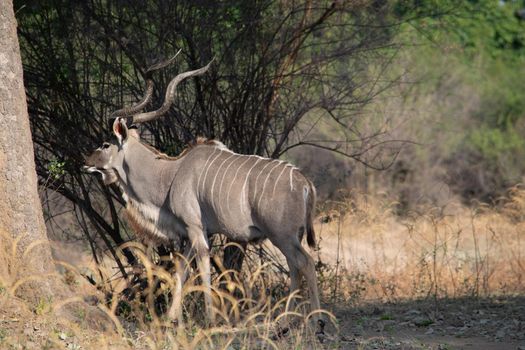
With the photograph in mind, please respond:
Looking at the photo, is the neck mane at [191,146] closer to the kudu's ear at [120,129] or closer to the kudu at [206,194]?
the kudu at [206,194]

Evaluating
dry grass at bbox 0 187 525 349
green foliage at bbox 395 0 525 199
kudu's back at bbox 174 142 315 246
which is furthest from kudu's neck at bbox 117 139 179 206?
green foliage at bbox 395 0 525 199

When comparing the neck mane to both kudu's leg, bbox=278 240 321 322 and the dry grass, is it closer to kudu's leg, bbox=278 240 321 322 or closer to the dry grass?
the dry grass

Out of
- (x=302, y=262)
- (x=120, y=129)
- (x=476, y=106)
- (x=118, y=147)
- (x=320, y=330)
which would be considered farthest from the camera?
(x=476, y=106)

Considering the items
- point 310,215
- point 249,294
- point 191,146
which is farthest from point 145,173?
point 249,294

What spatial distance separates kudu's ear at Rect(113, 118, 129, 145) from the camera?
5.95 m

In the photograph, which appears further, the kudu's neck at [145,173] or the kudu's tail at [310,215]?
the kudu's neck at [145,173]

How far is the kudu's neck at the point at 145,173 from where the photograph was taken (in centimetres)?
605

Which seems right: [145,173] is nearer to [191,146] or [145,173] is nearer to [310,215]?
[191,146]

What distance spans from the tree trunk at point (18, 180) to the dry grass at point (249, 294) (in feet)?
0.36

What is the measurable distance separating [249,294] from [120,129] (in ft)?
6.83

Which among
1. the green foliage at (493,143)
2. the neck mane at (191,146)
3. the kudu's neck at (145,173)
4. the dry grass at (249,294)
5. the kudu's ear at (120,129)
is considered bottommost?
the dry grass at (249,294)

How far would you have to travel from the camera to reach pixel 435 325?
576cm

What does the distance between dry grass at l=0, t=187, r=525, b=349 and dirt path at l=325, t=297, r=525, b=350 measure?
8.0 inches

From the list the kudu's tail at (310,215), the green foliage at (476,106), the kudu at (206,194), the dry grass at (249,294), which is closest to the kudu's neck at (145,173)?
the kudu at (206,194)
